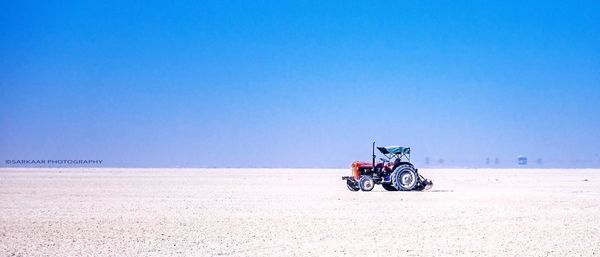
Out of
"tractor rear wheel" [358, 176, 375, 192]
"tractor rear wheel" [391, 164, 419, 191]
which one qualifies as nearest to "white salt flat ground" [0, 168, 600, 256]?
"tractor rear wheel" [391, 164, 419, 191]

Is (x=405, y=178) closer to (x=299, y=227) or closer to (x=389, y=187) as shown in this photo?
(x=389, y=187)

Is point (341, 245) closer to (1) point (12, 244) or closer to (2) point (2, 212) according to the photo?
(1) point (12, 244)

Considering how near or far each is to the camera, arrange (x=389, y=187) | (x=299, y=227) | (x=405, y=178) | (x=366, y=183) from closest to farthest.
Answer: (x=299, y=227)
(x=405, y=178)
(x=366, y=183)
(x=389, y=187)

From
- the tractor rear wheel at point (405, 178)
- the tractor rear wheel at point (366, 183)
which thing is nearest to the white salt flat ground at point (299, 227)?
the tractor rear wheel at point (405, 178)

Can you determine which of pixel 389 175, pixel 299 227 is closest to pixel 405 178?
pixel 389 175

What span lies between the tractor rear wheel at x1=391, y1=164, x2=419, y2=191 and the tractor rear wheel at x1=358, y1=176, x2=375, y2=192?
0.91 metres

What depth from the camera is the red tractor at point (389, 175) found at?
2839 cm

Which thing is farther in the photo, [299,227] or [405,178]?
[405,178]

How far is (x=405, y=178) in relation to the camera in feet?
93.2

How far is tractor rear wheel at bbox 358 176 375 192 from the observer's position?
28.8m

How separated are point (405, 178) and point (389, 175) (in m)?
0.70

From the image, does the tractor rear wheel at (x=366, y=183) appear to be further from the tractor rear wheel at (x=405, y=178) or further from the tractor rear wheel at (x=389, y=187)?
the tractor rear wheel at (x=405, y=178)

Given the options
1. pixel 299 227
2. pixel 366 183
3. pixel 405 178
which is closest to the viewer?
pixel 299 227

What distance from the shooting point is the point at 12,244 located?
1289 cm
